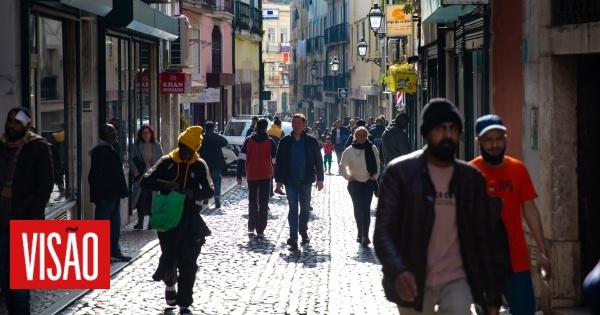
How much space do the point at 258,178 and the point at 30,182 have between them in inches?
295

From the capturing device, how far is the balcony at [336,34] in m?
71.0

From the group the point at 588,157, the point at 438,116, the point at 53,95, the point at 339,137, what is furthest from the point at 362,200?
the point at 339,137

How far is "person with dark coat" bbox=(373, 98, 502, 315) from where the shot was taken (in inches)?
244

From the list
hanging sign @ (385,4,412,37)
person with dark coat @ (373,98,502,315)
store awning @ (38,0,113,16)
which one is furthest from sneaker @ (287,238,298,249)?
hanging sign @ (385,4,412,37)

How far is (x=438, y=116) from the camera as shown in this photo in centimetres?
628

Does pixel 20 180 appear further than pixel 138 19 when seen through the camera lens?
No

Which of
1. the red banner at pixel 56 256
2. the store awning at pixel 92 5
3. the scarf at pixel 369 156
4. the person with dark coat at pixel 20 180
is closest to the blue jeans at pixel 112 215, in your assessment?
the red banner at pixel 56 256

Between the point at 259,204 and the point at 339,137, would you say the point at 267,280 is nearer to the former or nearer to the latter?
the point at 259,204

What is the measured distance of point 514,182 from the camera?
8.02m

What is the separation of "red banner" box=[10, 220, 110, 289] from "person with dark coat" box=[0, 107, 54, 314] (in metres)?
0.07

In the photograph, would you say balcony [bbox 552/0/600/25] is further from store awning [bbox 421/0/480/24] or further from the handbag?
the handbag

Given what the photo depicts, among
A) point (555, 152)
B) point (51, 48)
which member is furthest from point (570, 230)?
point (51, 48)

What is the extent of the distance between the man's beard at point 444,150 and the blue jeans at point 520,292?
2047 millimetres

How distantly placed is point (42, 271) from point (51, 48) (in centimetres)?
497
